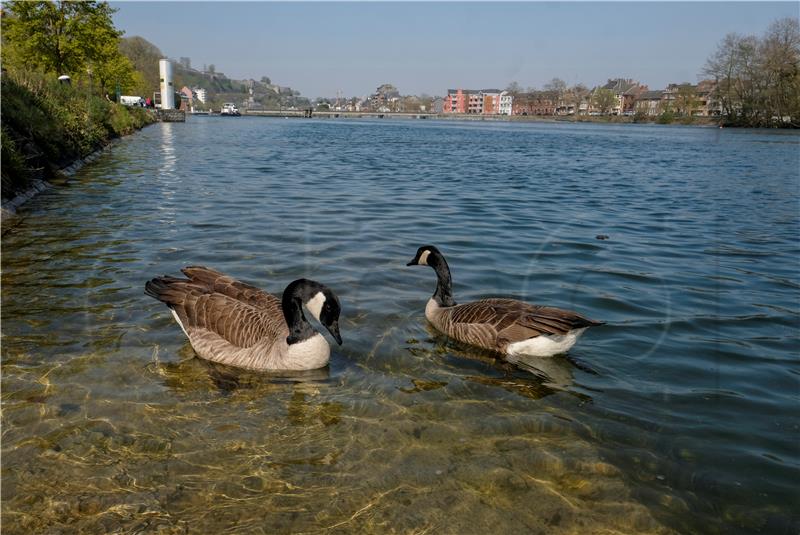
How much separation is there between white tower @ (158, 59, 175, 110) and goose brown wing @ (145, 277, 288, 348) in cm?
11619

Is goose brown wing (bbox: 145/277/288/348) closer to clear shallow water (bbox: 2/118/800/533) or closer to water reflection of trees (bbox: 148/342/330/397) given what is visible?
water reflection of trees (bbox: 148/342/330/397)

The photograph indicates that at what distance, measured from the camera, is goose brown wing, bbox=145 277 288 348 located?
272 inches

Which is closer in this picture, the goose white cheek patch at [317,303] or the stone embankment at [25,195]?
the goose white cheek patch at [317,303]

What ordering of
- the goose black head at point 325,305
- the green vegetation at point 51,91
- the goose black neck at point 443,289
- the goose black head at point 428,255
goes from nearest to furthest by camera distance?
1. the goose black head at point 325,305
2. the goose black neck at point 443,289
3. the goose black head at point 428,255
4. the green vegetation at point 51,91

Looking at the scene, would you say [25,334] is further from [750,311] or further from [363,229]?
[750,311]

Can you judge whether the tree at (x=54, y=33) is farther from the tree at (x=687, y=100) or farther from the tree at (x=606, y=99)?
the tree at (x=606, y=99)

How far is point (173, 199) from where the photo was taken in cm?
1856

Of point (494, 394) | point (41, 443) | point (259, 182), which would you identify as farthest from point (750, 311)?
point (259, 182)

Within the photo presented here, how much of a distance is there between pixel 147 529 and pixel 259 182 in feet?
67.9

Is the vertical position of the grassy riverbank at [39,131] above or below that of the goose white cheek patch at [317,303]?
above

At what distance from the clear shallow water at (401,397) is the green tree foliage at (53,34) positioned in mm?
42651


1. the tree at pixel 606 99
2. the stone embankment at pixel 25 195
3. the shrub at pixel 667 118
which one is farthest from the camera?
the tree at pixel 606 99

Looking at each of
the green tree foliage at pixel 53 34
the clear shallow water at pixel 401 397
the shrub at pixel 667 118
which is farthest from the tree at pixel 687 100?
the clear shallow water at pixel 401 397

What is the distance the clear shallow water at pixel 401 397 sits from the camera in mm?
4531
